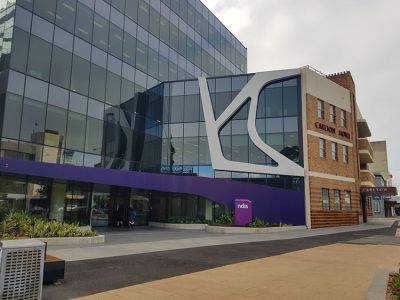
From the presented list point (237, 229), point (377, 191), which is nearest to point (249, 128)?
point (237, 229)

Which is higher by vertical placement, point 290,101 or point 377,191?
point 290,101

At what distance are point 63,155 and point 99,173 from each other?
11.1 ft

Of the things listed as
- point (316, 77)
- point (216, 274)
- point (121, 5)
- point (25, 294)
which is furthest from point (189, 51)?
Result: point (25, 294)

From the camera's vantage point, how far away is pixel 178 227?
29.4 m

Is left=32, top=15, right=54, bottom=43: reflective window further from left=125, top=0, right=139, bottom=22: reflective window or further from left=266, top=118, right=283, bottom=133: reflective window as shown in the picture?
left=266, top=118, right=283, bottom=133: reflective window

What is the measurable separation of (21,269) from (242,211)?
68.6ft

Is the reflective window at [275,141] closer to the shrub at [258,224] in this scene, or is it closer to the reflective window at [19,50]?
the shrub at [258,224]

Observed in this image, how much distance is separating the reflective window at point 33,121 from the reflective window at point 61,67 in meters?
2.18

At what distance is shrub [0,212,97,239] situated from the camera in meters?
15.5

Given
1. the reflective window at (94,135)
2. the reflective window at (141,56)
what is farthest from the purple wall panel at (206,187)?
the reflective window at (141,56)

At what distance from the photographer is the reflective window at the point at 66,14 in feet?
81.6

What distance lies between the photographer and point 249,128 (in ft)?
106

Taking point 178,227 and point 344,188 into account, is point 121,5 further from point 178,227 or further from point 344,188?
point 344,188

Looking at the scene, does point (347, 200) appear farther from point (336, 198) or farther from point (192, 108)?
point (192, 108)
